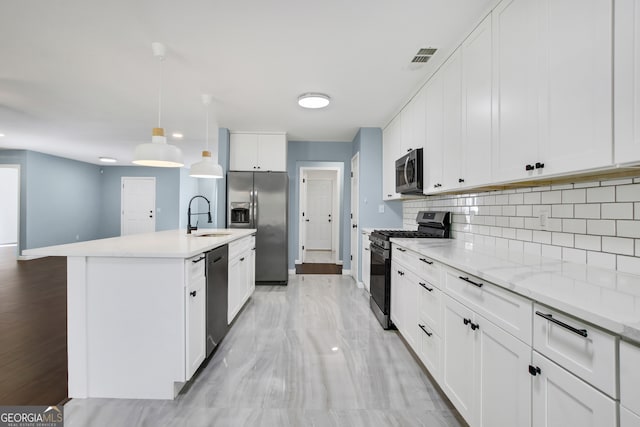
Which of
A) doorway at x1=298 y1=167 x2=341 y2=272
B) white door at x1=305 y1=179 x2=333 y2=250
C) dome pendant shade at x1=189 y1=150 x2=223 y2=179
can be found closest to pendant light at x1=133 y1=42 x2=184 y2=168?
dome pendant shade at x1=189 y1=150 x2=223 y2=179

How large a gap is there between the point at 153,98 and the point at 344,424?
151 inches

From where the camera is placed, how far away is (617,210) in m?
1.28

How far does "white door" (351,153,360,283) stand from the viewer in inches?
184

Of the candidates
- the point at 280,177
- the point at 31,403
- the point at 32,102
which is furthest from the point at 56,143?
the point at 31,403

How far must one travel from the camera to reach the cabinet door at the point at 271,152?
462 cm

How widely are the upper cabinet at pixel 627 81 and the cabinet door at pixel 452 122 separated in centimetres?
112

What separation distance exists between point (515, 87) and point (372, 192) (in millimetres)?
2811

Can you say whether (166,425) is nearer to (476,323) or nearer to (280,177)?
(476,323)

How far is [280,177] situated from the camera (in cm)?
443

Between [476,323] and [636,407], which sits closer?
[636,407]

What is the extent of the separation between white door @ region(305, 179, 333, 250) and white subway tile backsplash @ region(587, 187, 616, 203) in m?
6.81

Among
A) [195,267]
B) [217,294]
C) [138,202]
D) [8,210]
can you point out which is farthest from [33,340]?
[8,210]

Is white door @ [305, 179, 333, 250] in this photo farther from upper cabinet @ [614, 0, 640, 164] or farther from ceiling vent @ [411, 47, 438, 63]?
upper cabinet @ [614, 0, 640, 164]

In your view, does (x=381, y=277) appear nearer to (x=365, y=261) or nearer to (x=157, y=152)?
(x=365, y=261)
